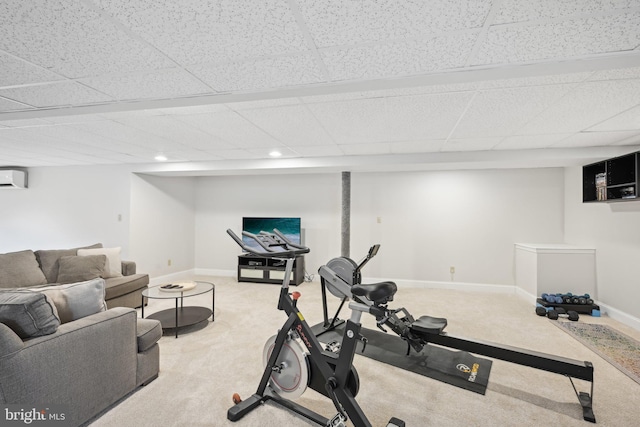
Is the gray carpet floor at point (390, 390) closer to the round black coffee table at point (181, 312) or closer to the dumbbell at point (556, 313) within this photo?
the round black coffee table at point (181, 312)

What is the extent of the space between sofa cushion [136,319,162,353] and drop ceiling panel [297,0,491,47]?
2.41 metres

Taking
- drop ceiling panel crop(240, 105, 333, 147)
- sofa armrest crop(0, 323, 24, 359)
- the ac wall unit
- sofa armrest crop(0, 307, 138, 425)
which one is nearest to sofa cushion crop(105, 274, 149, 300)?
sofa armrest crop(0, 307, 138, 425)

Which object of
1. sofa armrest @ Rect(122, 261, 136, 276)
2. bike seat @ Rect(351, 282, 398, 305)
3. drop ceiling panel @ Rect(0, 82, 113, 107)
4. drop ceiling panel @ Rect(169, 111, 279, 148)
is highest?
drop ceiling panel @ Rect(169, 111, 279, 148)

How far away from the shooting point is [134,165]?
5543 mm

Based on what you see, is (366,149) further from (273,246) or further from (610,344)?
(610,344)

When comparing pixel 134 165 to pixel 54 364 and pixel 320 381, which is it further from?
pixel 320 381

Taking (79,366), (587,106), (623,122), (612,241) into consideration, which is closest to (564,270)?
(612,241)

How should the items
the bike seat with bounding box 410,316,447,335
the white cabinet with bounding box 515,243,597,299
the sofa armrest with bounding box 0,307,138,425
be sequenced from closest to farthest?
the sofa armrest with bounding box 0,307,138,425 → the bike seat with bounding box 410,316,447,335 → the white cabinet with bounding box 515,243,597,299

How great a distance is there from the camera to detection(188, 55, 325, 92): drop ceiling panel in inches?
68.1

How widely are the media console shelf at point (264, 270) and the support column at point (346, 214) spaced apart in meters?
0.99

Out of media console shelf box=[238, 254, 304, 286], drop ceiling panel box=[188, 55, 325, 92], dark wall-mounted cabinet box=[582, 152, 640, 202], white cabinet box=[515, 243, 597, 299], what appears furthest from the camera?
media console shelf box=[238, 254, 304, 286]

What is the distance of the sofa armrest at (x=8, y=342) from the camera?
1.56m

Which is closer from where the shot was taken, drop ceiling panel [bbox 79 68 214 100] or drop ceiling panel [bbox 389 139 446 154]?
drop ceiling panel [bbox 79 68 214 100]

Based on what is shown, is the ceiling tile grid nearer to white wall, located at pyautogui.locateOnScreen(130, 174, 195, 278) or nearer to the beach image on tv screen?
white wall, located at pyautogui.locateOnScreen(130, 174, 195, 278)
